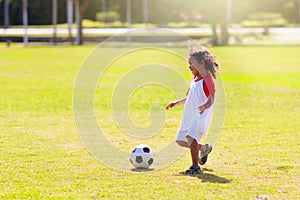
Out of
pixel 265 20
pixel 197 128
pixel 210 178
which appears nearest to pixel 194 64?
pixel 197 128

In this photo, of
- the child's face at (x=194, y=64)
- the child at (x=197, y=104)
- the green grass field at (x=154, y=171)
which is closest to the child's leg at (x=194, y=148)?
the child at (x=197, y=104)

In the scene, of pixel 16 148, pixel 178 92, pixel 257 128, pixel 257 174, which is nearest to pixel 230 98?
pixel 178 92

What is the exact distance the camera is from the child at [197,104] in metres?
9.05

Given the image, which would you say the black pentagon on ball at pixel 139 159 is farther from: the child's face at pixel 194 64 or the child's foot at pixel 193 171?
the child's face at pixel 194 64

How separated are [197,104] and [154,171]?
1036mm

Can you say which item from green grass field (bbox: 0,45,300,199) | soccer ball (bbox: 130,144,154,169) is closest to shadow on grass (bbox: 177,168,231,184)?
green grass field (bbox: 0,45,300,199)

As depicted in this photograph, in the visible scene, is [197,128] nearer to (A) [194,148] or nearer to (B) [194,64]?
(A) [194,148]

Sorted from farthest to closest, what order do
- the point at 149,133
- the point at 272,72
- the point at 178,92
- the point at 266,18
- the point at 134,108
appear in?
1. the point at 266,18
2. the point at 272,72
3. the point at 178,92
4. the point at 134,108
5. the point at 149,133

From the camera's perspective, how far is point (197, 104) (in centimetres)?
913

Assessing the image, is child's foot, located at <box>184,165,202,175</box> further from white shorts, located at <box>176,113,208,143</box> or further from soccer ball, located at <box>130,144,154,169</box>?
soccer ball, located at <box>130,144,154,169</box>

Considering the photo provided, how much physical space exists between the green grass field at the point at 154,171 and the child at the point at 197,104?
1.32ft

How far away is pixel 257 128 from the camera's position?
13695mm

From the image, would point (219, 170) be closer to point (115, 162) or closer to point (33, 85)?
point (115, 162)

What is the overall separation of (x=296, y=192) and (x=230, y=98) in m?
11.3
